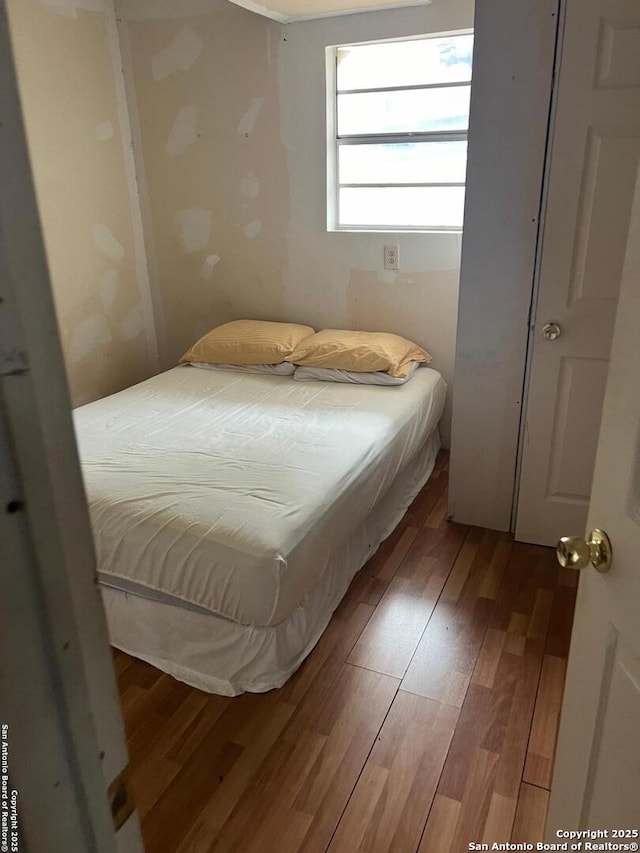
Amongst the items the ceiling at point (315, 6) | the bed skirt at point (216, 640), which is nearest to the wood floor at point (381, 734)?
the bed skirt at point (216, 640)

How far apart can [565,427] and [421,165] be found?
1522mm

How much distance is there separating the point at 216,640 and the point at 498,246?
5.79ft

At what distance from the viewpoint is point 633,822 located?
2.56 feet

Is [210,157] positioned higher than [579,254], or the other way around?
[210,157]

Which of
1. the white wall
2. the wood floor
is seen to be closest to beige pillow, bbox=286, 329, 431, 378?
the white wall

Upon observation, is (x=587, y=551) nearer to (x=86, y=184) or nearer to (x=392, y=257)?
(x=392, y=257)

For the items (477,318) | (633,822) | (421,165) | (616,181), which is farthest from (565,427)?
(633,822)

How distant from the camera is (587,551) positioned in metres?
0.88

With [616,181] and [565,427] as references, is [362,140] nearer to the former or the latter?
[616,181]

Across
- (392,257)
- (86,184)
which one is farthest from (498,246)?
(86,184)

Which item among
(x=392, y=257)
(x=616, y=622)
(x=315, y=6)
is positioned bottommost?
(x=616, y=622)

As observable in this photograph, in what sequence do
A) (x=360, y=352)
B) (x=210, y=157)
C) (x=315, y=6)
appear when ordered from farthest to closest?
(x=210, y=157)
(x=360, y=352)
(x=315, y=6)

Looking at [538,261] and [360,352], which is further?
[360,352]

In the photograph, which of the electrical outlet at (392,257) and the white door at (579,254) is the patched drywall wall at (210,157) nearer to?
the electrical outlet at (392,257)
